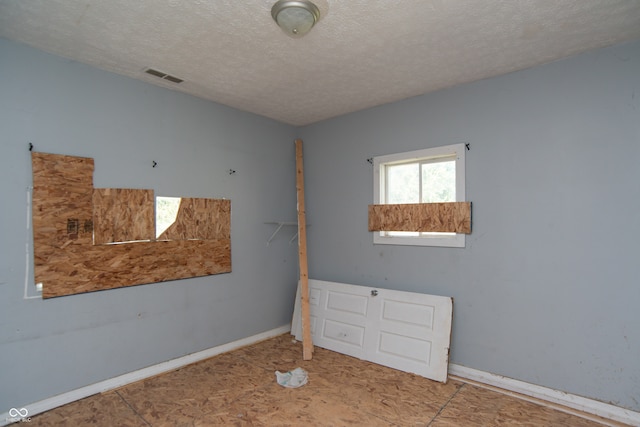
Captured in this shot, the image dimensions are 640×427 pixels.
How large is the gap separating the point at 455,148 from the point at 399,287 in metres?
1.56

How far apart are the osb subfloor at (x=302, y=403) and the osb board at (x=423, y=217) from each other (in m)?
1.43

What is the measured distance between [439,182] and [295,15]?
217 centimetres

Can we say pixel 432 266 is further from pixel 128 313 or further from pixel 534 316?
pixel 128 313

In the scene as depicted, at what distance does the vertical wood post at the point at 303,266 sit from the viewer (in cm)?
364

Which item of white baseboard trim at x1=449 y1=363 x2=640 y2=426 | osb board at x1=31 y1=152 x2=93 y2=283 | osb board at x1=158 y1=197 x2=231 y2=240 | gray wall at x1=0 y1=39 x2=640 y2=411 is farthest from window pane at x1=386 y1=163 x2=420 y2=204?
osb board at x1=31 y1=152 x2=93 y2=283

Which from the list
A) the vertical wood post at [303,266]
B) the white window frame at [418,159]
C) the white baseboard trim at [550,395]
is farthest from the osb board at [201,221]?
the white baseboard trim at [550,395]

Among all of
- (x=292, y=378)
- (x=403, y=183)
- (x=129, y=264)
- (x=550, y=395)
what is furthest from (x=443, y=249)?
(x=129, y=264)

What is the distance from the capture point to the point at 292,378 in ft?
10.1

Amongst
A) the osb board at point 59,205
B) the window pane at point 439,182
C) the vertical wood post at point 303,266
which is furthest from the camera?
the vertical wood post at point 303,266

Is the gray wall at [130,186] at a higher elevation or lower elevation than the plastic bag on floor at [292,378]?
higher

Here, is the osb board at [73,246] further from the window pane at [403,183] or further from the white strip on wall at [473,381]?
the window pane at [403,183]

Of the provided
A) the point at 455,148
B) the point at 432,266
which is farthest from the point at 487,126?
the point at 432,266

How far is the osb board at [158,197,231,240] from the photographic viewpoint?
134 inches

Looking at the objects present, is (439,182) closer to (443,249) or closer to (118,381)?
(443,249)
